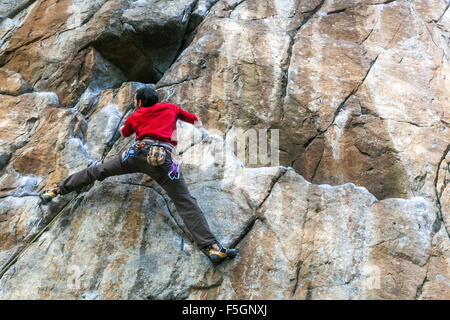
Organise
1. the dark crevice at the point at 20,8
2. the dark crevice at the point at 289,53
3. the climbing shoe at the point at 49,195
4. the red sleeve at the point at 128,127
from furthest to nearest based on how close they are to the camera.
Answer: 1. the dark crevice at the point at 20,8
2. the dark crevice at the point at 289,53
3. the climbing shoe at the point at 49,195
4. the red sleeve at the point at 128,127

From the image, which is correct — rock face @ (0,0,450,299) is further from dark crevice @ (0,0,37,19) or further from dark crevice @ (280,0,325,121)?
dark crevice @ (0,0,37,19)

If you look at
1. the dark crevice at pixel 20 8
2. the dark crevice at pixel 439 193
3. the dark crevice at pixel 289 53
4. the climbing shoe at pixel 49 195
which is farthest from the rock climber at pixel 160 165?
the dark crevice at pixel 20 8

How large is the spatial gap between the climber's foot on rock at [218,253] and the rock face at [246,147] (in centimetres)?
15

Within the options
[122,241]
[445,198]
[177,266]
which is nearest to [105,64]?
[122,241]

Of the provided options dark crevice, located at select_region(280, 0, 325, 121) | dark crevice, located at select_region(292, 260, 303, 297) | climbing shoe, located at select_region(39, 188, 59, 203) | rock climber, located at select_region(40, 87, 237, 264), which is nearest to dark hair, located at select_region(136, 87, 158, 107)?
rock climber, located at select_region(40, 87, 237, 264)

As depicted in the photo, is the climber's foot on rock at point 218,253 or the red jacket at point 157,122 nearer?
the climber's foot on rock at point 218,253

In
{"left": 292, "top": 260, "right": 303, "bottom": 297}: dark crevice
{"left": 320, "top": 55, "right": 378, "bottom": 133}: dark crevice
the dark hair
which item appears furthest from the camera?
{"left": 320, "top": 55, "right": 378, "bottom": 133}: dark crevice

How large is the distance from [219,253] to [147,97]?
7.35 ft

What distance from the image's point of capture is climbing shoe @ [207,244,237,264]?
4785 millimetres

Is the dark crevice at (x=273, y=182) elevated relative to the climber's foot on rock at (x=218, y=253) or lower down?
lower down

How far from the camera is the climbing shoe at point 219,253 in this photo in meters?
4.79

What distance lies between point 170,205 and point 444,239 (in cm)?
360

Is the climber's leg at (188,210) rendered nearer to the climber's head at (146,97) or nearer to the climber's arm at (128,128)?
the climber's arm at (128,128)

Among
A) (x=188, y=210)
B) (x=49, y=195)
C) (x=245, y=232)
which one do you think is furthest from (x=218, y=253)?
(x=49, y=195)
